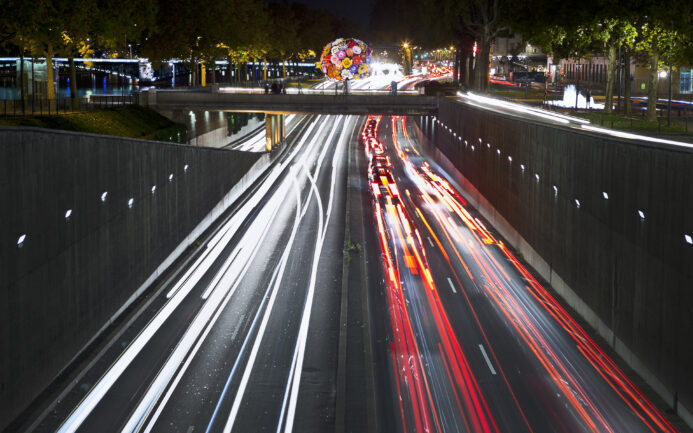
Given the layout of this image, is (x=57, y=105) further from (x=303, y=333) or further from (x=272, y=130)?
(x=303, y=333)

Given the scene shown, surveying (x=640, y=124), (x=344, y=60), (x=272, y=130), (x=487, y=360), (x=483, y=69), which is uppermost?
(x=344, y=60)

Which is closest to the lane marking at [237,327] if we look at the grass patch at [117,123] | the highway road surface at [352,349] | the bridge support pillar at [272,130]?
the highway road surface at [352,349]

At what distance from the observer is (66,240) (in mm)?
20188

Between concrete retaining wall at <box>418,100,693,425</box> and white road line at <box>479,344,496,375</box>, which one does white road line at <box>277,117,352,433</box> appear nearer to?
white road line at <box>479,344,496,375</box>

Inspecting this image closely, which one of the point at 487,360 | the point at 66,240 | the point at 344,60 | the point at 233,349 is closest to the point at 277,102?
the point at 344,60

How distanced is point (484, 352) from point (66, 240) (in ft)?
39.5

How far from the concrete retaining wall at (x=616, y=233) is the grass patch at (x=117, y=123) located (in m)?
22.3

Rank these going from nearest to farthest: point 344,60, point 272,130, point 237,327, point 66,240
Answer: point 66,240
point 237,327
point 272,130
point 344,60

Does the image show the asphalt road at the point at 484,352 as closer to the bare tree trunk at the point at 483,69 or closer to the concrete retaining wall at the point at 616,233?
the concrete retaining wall at the point at 616,233

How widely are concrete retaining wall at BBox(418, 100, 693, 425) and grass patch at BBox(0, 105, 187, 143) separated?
22287 millimetres

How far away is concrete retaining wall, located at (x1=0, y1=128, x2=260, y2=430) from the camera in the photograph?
660 inches

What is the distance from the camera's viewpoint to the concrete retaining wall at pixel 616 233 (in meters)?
18.2

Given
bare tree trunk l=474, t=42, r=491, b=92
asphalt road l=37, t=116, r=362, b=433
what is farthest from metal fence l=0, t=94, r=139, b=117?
Result: bare tree trunk l=474, t=42, r=491, b=92

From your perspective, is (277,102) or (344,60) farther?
(344,60)
